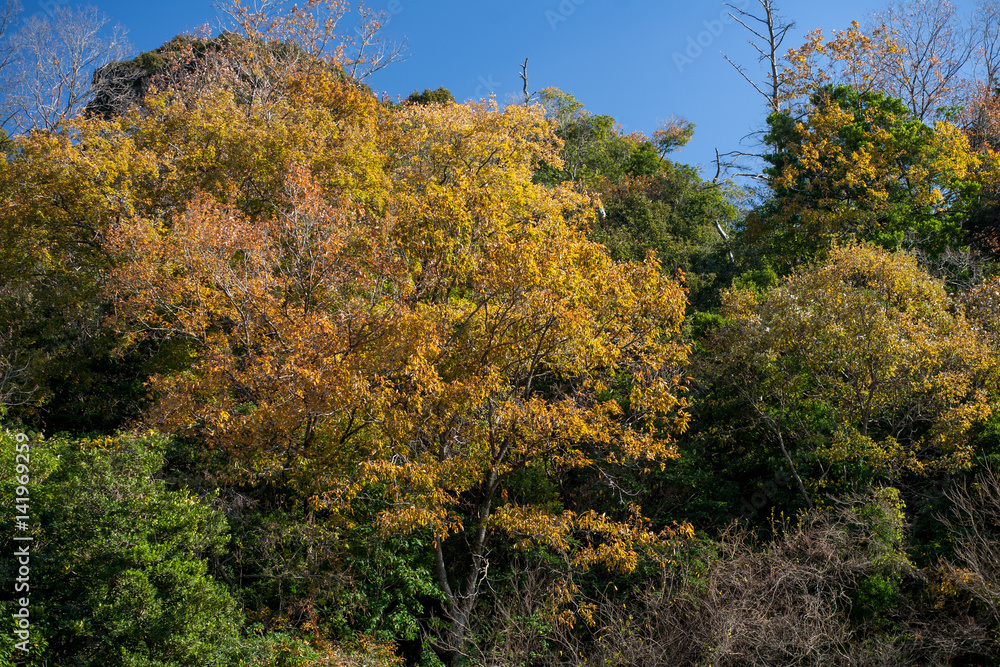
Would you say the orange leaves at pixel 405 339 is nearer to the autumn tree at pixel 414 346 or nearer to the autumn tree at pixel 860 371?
the autumn tree at pixel 414 346

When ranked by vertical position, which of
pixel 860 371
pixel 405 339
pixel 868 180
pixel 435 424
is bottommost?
pixel 435 424

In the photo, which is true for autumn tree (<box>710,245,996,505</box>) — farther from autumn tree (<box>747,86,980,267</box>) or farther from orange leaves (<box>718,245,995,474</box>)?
autumn tree (<box>747,86,980,267</box>)

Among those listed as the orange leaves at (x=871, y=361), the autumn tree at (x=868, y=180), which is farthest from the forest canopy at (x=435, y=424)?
the autumn tree at (x=868, y=180)

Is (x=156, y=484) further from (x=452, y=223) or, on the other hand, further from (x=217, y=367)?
(x=452, y=223)

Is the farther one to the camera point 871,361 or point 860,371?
point 860,371

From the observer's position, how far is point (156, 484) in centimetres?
957

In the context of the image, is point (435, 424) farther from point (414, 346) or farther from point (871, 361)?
point (871, 361)

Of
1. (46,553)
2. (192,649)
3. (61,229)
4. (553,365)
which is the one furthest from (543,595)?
(61,229)

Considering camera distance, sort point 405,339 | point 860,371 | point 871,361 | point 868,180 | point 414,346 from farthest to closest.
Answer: point 868,180 → point 860,371 → point 871,361 → point 405,339 → point 414,346

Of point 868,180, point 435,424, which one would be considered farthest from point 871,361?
point 868,180

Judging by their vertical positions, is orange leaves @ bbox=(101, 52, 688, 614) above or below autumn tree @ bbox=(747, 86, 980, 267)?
below

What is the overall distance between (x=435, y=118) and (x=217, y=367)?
8225 mm

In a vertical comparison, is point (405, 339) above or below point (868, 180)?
below

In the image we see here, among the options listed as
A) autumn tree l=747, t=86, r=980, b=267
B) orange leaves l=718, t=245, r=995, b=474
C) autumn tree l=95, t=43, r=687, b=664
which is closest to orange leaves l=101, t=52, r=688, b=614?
autumn tree l=95, t=43, r=687, b=664
